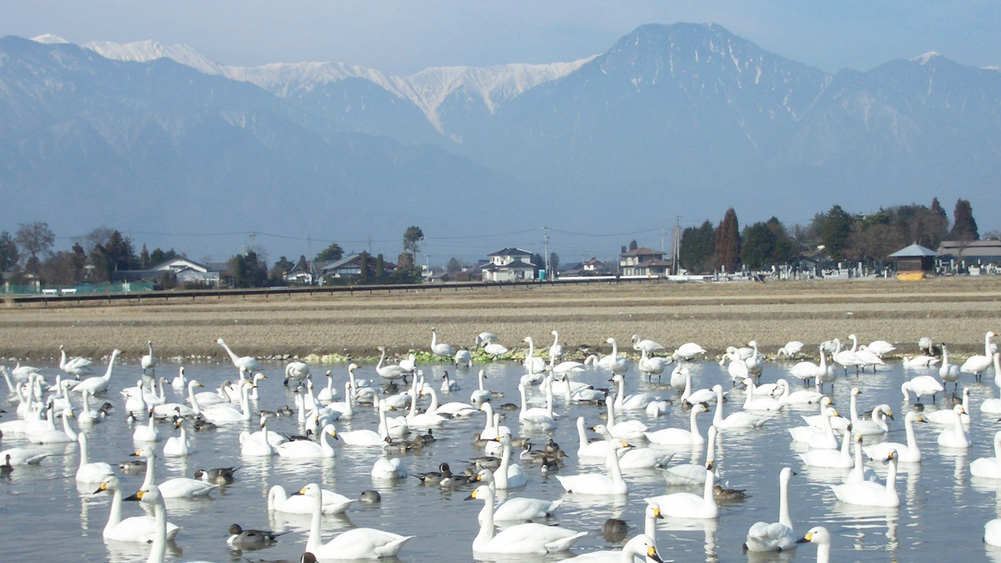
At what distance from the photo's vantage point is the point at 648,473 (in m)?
15.0

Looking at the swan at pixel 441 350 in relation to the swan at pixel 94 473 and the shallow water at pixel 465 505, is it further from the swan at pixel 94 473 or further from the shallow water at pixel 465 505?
the swan at pixel 94 473

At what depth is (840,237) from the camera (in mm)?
110812

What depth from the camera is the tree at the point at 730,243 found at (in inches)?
4771

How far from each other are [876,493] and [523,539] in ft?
13.8

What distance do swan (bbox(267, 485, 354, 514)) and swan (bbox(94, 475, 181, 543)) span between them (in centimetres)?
141

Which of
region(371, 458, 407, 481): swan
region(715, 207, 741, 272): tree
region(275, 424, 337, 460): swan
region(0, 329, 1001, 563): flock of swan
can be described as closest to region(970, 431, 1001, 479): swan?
region(0, 329, 1001, 563): flock of swan

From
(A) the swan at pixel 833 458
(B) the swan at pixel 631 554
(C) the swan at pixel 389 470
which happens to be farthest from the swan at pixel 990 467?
(C) the swan at pixel 389 470

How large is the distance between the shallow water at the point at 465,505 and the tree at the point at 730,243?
338ft

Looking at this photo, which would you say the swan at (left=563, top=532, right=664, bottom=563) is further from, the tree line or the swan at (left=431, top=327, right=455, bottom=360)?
the tree line

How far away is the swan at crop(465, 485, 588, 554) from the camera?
10.8 m

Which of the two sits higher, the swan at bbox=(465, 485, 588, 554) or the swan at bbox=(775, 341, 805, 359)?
the swan at bbox=(775, 341, 805, 359)

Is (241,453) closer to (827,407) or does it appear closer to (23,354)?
(827,407)

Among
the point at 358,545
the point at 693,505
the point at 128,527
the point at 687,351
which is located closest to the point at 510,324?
the point at 687,351

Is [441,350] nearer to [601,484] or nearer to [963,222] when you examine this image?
[601,484]
